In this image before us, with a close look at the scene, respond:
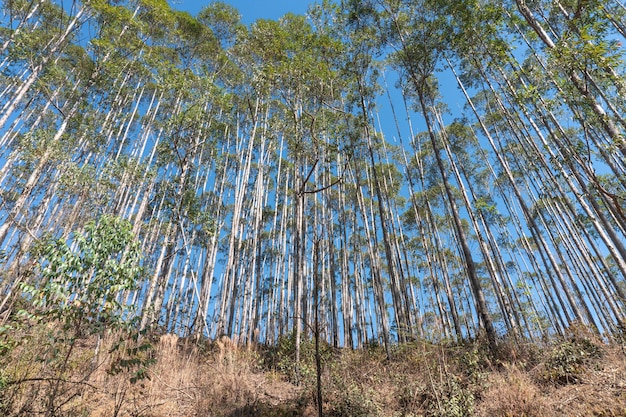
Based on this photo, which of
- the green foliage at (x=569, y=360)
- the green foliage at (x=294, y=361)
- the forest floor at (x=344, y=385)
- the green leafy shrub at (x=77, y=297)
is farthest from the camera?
the green foliage at (x=294, y=361)

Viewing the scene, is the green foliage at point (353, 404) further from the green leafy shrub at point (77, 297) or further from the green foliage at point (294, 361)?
the green leafy shrub at point (77, 297)

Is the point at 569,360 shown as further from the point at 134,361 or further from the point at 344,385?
the point at 134,361

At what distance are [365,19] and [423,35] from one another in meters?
2.43

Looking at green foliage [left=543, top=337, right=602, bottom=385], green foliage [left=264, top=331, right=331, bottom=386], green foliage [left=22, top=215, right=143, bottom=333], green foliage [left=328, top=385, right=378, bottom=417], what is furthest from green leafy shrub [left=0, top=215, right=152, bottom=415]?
green foliage [left=543, top=337, right=602, bottom=385]

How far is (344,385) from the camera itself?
4.54 metres

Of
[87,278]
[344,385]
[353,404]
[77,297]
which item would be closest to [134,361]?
[77,297]

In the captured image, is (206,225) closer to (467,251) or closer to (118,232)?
(118,232)

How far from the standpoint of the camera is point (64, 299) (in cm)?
279

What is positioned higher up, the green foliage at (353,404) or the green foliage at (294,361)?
the green foliage at (294,361)

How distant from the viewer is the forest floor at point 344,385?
10.6 feet

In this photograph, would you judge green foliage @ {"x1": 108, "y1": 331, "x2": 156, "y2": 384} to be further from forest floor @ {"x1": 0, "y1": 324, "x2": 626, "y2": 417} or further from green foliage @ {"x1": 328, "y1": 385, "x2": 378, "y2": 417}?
green foliage @ {"x1": 328, "y1": 385, "x2": 378, "y2": 417}

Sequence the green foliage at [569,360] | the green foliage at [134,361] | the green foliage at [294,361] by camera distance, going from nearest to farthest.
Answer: the green foliage at [134,361], the green foliage at [569,360], the green foliage at [294,361]

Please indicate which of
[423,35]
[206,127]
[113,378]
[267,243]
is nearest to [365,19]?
[423,35]

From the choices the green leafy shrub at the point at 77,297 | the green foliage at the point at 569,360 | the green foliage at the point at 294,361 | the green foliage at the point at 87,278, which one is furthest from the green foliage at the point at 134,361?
the green foliage at the point at 569,360
